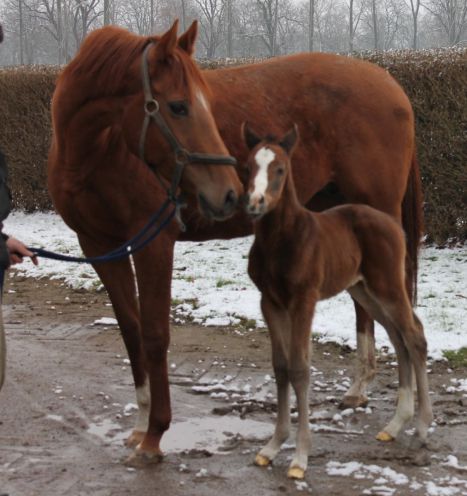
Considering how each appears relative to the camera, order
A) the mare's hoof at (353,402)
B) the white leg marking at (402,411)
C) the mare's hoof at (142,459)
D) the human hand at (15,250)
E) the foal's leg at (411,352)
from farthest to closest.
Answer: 1. the mare's hoof at (353,402)
2. the white leg marking at (402,411)
3. the foal's leg at (411,352)
4. the mare's hoof at (142,459)
5. the human hand at (15,250)

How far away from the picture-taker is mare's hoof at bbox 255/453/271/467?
3923 mm

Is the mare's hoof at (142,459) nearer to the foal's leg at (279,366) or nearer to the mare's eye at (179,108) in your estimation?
the foal's leg at (279,366)

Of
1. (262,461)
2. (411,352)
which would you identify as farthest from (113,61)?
(411,352)

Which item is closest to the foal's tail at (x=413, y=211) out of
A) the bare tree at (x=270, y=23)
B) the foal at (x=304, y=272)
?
the foal at (x=304, y=272)

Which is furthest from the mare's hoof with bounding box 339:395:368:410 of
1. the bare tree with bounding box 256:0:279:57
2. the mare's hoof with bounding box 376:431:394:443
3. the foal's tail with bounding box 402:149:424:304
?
the bare tree with bounding box 256:0:279:57

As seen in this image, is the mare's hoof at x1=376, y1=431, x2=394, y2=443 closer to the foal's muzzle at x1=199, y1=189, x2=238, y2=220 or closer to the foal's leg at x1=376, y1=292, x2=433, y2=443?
the foal's leg at x1=376, y1=292, x2=433, y2=443

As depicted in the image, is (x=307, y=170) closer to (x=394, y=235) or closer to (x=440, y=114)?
(x=394, y=235)

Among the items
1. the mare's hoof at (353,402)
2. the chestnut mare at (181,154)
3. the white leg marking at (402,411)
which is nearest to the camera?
the chestnut mare at (181,154)

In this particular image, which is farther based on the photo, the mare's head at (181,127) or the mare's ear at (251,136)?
the mare's ear at (251,136)

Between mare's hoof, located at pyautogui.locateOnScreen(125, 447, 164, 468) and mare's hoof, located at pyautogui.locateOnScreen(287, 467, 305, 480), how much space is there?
715 mm

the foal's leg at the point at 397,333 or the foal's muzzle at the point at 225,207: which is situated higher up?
the foal's muzzle at the point at 225,207

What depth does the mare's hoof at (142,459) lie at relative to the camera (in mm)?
3959

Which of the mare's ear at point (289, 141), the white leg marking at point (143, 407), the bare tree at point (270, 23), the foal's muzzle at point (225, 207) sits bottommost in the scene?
the white leg marking at point (143, 407)

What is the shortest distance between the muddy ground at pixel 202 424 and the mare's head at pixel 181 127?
1.43m
